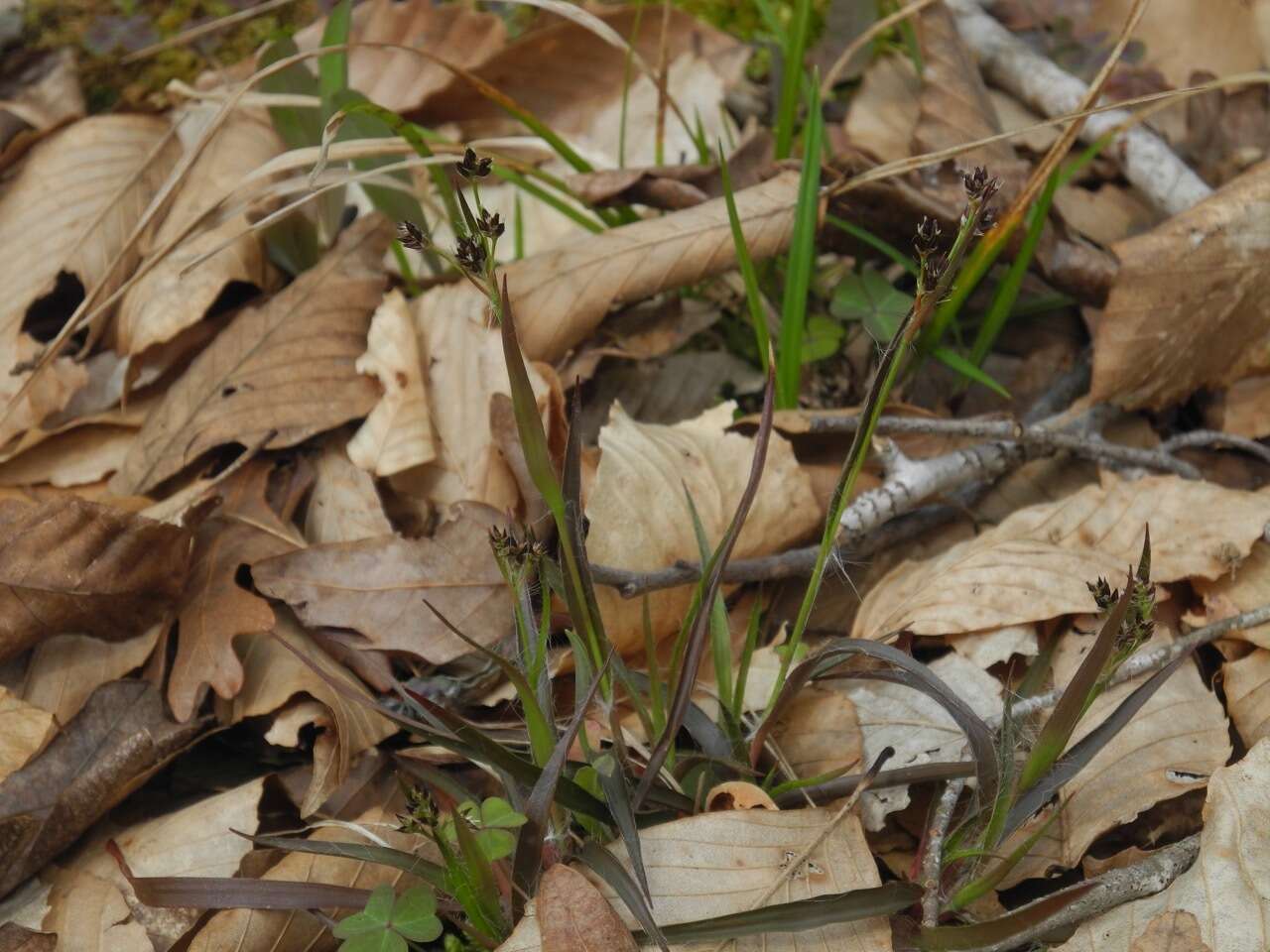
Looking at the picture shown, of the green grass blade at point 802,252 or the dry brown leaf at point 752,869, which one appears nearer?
the dry brown leaf at point 752,869

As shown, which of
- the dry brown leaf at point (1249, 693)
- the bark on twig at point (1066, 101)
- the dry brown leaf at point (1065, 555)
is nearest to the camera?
the dry brown leaf at point (1249, 693)

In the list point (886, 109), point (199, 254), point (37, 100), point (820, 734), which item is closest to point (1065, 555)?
point (820, 734)

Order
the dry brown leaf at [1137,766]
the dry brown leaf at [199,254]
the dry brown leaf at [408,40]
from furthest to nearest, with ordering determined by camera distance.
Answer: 1. the dry brown leaf at [408,40]
2. the dry brown leaf at [199,254]
3. the dry brown leaf at [1137,766]

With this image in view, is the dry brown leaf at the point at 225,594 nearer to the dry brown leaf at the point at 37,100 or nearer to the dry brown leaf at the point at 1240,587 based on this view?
the dry brown leaf at the point at 37,100

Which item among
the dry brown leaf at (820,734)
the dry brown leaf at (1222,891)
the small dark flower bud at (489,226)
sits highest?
the small dark flower bud at (489,226)

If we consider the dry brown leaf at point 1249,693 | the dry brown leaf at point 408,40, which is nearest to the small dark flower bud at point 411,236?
the dry brown leaf at point 1249,693

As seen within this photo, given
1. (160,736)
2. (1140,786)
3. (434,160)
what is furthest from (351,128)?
(1140,786)

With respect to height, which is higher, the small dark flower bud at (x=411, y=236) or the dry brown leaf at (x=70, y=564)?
the small dark flower bud at (x=411, y=236)
